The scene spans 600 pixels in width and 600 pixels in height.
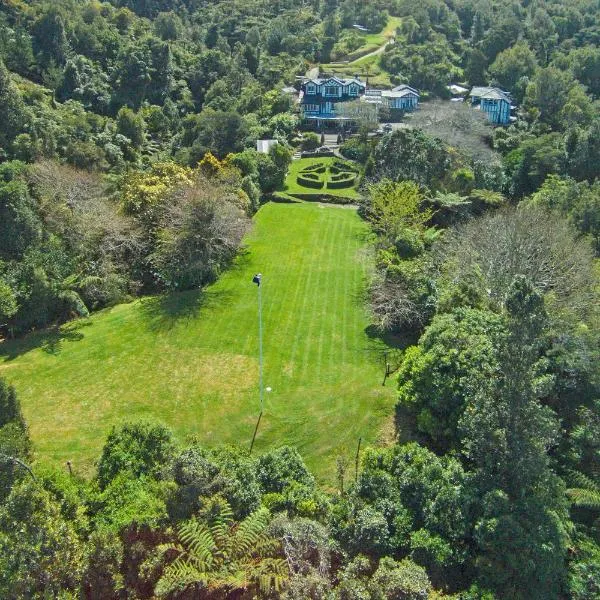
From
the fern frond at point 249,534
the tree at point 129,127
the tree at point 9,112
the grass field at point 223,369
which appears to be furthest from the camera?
Answer: the tree at point 129,127

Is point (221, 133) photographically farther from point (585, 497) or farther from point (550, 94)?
point (585, 497)

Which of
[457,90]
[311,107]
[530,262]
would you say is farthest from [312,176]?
[457,90]

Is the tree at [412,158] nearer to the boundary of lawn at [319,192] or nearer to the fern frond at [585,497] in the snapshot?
the boundary of lawn at [319,192]

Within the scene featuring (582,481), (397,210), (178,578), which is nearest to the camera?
(178,578)

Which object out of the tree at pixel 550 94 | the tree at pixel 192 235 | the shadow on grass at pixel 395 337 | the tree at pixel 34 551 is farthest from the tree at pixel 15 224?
the tree at pixel 550 94

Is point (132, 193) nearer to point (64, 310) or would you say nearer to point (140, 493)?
point (64, 310)

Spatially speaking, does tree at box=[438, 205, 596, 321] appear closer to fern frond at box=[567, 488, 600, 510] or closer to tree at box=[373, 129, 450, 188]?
fern frond at box=[567, 488, 600, 510]

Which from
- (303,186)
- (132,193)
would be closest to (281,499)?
(132,193)

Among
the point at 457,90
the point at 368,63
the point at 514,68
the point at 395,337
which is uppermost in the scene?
the point at 514,68
